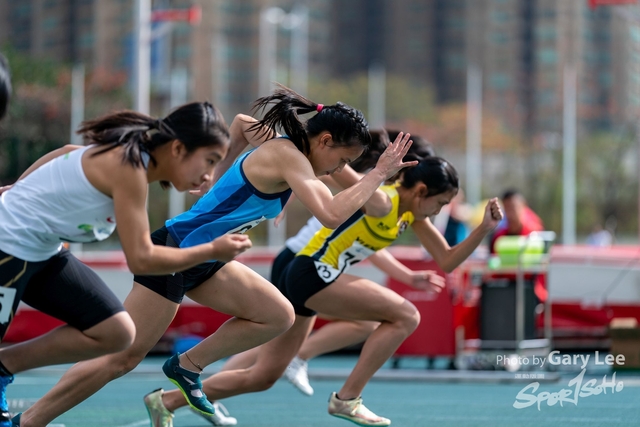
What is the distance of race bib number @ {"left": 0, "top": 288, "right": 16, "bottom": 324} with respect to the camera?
4613 mm

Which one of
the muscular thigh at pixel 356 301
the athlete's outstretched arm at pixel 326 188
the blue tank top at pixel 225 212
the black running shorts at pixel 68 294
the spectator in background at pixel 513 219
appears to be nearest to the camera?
the black running shorts at pixel 68 294

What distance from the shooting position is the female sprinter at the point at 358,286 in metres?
6.42

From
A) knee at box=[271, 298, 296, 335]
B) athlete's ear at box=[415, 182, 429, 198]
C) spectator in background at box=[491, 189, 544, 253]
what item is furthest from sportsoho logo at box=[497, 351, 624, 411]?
knee at box=[271, 298, 296, 335]

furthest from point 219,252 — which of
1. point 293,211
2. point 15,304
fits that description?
point 293,211

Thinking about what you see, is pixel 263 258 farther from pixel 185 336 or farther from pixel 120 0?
pixel 120 0

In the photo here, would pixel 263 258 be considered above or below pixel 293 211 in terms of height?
above

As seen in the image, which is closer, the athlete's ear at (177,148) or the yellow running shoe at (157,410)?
the athlete's ear at (177,148)

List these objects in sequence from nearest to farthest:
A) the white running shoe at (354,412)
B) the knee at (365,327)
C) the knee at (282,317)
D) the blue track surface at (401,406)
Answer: the knee at (282,317) < the white running shoe at (354,412) < the blue track surface at (401,406) < the knee at (365,327)

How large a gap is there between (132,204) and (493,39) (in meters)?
91.4

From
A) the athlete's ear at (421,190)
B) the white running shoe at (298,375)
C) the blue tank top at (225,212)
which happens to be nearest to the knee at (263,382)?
the white running shoe at (298,375)

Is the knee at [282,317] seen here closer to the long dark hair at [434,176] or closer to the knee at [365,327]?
the long dark hair at [434,176]

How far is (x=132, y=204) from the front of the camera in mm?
4504

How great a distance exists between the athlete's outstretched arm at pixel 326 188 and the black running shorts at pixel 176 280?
589 mm

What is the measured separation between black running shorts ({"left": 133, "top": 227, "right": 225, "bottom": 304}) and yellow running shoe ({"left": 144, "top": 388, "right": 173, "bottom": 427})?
77 centimetres
